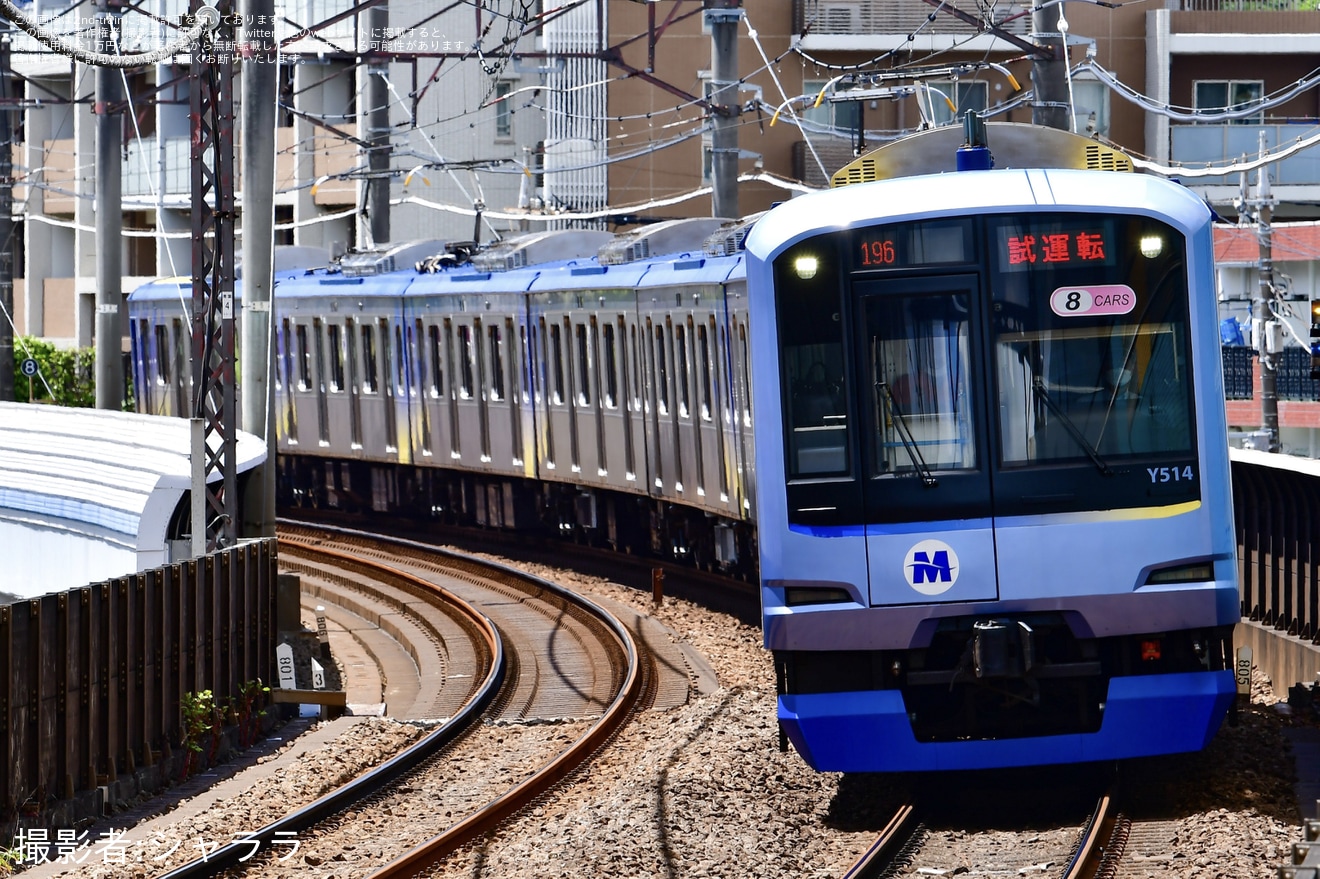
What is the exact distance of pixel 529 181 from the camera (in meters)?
35.4

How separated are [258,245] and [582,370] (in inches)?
213

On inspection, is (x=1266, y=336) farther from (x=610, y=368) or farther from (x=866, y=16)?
(x=866, y=16)

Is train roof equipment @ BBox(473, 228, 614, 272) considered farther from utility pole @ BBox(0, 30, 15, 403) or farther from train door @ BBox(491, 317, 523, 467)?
utility pole @ BBox(0, 30, 15, 403)

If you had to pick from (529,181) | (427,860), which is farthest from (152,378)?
(427,860)

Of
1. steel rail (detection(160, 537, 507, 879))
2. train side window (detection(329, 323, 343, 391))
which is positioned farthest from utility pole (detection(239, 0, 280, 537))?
train side window (detection(329, 323, 343, 391))

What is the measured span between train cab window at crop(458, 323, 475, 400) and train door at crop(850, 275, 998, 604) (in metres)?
14.6

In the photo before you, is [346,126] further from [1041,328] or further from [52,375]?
[1041,328]

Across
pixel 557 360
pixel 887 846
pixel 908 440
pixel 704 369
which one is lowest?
pixel 887 846

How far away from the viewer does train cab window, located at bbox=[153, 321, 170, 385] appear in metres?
30.8

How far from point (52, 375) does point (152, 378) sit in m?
11.8

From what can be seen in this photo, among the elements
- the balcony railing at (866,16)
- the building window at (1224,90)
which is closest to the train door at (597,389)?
the balcony railing at (866,16)

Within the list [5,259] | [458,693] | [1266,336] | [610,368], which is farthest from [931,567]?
[5,259]

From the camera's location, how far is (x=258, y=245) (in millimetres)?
15961

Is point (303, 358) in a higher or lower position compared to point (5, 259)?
lower
